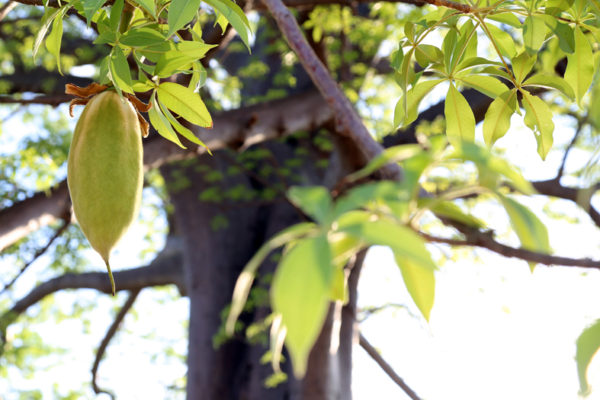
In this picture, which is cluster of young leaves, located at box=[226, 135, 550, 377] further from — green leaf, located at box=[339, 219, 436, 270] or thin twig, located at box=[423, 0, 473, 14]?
thin twig, located at box=[423, 0, 473, 14]

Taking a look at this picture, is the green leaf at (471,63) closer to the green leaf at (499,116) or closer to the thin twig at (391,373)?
the green leaf at (499,116)

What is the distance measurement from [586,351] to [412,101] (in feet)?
1.92

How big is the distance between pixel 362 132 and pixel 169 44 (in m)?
0.41

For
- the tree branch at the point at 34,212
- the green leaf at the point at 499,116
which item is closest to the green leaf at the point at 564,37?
the green leaf at the point at 499,116

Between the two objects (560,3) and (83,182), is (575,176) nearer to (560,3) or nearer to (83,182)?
(560,3)

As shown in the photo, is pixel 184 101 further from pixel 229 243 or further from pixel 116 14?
pixel 229 243

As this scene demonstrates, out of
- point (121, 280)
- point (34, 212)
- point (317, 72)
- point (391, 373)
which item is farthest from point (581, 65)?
point (121, 280)

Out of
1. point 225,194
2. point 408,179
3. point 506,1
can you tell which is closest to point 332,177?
point 225,194

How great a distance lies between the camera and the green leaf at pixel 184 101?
774 millimetres

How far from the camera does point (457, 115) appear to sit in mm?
836

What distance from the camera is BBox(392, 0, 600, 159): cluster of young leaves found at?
791 mm

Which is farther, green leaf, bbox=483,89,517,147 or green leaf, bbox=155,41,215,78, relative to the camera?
green leaf, bbox=483,89,517,147

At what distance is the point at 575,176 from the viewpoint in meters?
3.99

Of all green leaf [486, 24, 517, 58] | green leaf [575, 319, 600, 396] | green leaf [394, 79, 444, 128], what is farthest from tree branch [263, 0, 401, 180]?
green leaf [575, 319, 600, 396]
